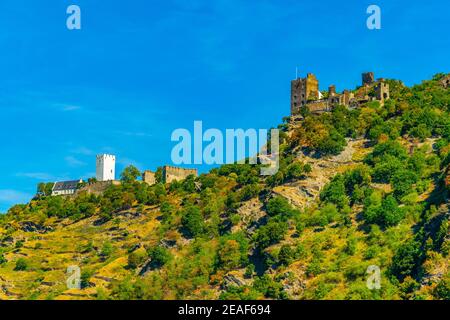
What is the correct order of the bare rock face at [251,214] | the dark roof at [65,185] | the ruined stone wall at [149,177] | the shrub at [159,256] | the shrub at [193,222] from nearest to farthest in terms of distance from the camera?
1. the shrub at [159,256]
2. the bare rock face at [251,214]
3. the shrub at [193,222]
4. the ruined stone wall at [149,177]
5. the dark roof at [65,185]

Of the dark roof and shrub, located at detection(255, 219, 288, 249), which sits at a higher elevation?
the dark roof

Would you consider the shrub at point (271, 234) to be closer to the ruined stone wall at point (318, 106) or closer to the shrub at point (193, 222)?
the shrub at point (193, 222)

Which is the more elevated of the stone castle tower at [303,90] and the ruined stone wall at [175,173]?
the stone castle tower at [303,90]

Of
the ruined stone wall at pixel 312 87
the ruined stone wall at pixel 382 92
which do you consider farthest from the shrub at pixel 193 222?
the ruined stone wall at pixel 312 87

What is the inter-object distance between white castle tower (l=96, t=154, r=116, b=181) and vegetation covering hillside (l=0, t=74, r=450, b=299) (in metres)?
23.5

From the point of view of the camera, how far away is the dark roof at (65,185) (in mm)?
127812

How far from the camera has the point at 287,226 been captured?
77625mm

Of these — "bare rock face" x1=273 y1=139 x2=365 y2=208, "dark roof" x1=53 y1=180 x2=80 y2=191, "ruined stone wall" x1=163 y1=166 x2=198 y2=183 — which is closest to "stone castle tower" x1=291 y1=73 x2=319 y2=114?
"ruined stone wall" x1=163 y1=166 x2=198 y2=183

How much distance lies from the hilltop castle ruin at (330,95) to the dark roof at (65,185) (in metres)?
37.7

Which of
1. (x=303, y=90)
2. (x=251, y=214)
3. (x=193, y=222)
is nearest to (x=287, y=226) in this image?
(x=251, y=214)

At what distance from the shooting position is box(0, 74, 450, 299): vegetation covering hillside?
6869 cm

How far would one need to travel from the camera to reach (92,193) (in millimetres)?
110250

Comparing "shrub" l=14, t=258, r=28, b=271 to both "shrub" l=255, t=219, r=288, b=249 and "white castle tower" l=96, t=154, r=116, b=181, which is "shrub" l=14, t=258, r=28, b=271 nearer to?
"shrub" l=255, t=219, r=288, b=249
